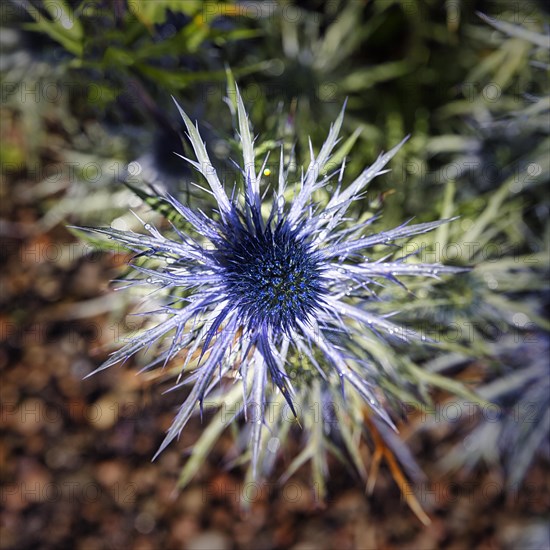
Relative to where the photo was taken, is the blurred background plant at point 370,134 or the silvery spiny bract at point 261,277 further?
the blurred background plant at point 370,134

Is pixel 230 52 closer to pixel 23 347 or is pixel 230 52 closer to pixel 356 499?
pixel 23 347

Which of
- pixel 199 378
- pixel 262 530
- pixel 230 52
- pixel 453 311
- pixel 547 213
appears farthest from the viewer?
pixel 262 530

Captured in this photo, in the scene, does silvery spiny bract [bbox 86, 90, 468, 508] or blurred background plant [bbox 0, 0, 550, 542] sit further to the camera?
blurred background plant [bbox 0, 0, 550, 542]

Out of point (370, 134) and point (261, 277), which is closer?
point (261, 277)

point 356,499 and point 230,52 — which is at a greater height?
point 230,52

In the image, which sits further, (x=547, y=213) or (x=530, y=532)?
(x=530, y=532)

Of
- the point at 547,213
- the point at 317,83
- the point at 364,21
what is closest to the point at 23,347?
the point at 317,83

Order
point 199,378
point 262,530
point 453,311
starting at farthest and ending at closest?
point 262,530
point 453,311
point 199,378

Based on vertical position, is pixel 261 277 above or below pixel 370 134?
below
